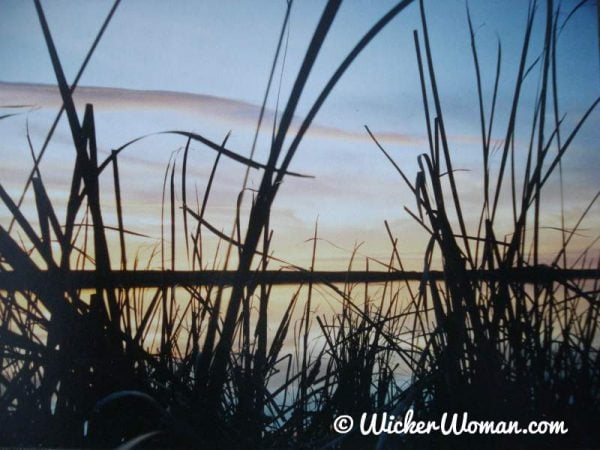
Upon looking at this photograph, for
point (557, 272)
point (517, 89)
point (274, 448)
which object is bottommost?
point (274, 448)

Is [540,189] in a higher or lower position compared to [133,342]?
higher

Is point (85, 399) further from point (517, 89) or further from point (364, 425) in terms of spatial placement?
point (517, 89)

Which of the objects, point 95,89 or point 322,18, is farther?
point 95,89

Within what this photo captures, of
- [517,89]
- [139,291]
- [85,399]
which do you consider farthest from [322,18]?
[139,291]

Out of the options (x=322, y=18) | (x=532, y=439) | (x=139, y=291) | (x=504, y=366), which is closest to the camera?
(x=322, y=18)

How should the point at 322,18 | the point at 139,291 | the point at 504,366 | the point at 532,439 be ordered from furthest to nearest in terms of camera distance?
the point at 139,291 → the point at 504,366 → the point at 532,439 → the point at 322,18

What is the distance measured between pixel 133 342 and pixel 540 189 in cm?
52

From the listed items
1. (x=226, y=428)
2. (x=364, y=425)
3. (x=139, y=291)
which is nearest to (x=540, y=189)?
(x=364, y=425)

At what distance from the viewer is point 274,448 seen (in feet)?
2.36

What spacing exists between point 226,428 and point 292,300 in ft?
1.30

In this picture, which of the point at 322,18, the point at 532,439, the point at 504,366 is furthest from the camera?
the point at 504,366

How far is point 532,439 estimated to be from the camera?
65 cm

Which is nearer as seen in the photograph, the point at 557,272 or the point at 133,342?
the point at 133,342

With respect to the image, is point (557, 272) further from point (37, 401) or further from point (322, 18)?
point (37, 401)
